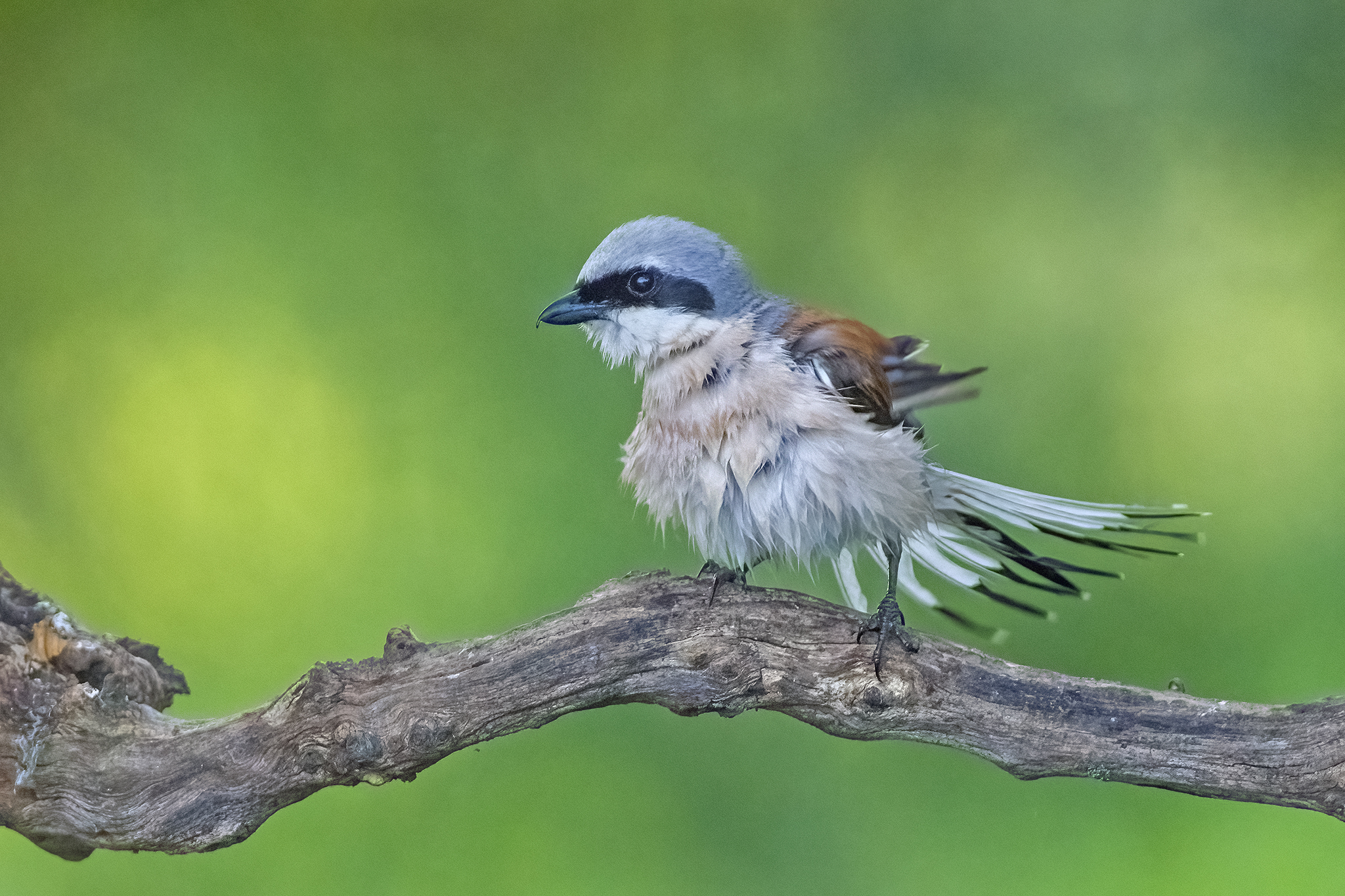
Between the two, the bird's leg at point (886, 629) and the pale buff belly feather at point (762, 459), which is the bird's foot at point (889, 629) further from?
the pale buff belly feather at point (762, 459)

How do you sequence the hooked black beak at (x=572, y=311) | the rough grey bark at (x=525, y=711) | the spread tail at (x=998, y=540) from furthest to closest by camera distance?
the spread tail at (x=998, y=540) < the hooked black beak at (x=572, y=311) < the rough grey bark at (x=525, y=711)

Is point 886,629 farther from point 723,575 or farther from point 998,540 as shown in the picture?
point 998,540

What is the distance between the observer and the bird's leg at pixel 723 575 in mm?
1529

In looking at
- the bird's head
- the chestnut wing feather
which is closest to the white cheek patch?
the bird's head

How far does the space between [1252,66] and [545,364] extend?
1598mm

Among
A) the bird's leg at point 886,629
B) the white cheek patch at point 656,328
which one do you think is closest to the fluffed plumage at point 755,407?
the white cheek patch at point 656,328

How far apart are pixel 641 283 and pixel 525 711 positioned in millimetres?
682

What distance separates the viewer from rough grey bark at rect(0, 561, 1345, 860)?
144 cm

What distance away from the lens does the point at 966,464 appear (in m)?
1.97

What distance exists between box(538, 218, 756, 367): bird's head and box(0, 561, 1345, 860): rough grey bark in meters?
0.41

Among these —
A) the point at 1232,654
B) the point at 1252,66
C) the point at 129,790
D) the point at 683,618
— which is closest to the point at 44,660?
the point at 129,790

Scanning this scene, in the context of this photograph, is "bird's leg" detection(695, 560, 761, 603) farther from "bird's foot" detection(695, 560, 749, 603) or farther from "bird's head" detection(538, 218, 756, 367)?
"bird's head" detection(538, 218, 756, 367)

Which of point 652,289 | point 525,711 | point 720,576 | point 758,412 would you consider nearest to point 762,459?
point 758,412

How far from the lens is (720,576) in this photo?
1.55m
